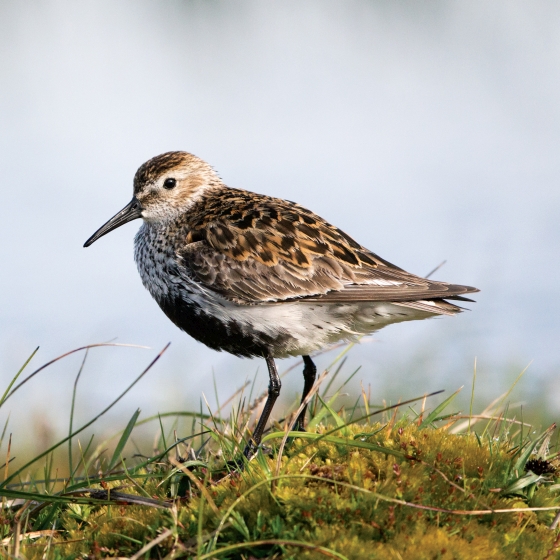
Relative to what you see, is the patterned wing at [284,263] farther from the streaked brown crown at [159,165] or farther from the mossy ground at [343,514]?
the mossy ground at [343,514]

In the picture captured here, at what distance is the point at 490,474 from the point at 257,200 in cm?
352

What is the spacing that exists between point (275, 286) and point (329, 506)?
2.57 metres

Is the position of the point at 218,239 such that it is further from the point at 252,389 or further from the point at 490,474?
the point at 490,474

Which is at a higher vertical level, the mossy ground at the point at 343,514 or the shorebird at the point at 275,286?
the shorebird at the point at 275,286

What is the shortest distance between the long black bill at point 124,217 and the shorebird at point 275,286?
2.51 ft

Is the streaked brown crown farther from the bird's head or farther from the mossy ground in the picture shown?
the mossy ground

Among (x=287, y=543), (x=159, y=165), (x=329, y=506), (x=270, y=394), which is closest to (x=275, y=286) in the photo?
(x=270, y=394)

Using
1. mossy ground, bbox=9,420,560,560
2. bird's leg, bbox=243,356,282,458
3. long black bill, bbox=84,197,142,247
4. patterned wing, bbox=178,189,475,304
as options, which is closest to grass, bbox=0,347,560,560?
mossy ground, bbox=9,420,560,560

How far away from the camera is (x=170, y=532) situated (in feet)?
12.2

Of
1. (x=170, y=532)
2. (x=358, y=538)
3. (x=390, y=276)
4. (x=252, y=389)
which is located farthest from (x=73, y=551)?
(x=390, y=276)

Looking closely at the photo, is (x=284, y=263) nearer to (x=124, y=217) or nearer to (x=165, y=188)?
(x=165, y=188)

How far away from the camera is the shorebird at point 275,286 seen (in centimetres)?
611

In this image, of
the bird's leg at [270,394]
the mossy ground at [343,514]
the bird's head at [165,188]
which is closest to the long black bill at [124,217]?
the bird's head at [165,188]

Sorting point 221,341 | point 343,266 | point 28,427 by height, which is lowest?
point 28,427
